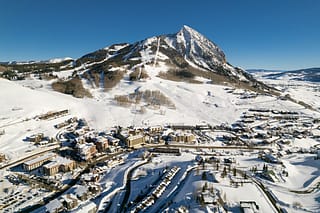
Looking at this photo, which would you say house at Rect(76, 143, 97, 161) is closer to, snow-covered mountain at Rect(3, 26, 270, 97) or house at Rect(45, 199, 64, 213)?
house at Rect(45, 199, 64, 213)

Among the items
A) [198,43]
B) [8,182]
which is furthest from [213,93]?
[198,43]

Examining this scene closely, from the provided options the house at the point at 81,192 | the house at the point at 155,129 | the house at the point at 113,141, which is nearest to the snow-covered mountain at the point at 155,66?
the house at the point at 155,129

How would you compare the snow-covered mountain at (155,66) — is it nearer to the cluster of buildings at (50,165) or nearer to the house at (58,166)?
the cluster of buildings at (50,165)

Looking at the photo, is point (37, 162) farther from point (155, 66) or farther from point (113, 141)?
point (155, 66)

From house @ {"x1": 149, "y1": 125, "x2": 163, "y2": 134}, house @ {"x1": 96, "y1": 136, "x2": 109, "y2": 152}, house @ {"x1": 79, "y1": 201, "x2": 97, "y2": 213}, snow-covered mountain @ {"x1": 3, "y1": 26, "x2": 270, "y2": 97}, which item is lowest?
house @ {"x1": 79, "y1": 201, "x2": 97, "y2": 213}

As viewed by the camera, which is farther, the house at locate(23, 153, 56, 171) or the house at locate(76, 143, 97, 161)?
the house at locate(76, 143, 97, 161)

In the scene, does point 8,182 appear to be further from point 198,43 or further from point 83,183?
point 198,43

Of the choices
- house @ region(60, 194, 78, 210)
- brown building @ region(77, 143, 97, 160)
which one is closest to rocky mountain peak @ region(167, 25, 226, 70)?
brown building @ region(77, 143, 97, 160)

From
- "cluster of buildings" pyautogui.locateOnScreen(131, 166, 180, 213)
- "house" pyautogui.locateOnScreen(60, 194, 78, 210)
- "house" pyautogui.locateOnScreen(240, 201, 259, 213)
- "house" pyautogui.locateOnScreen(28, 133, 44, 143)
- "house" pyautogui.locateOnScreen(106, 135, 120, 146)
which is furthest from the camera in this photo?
"house" pyautogui.locateOnScreen(106, 135, 120, 146)

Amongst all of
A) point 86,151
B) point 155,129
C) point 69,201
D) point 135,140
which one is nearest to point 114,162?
point 86,151

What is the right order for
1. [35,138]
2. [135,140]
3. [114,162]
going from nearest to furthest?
[114,162] < [35,138] < [135,140]

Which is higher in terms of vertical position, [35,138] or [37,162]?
[35,138]
